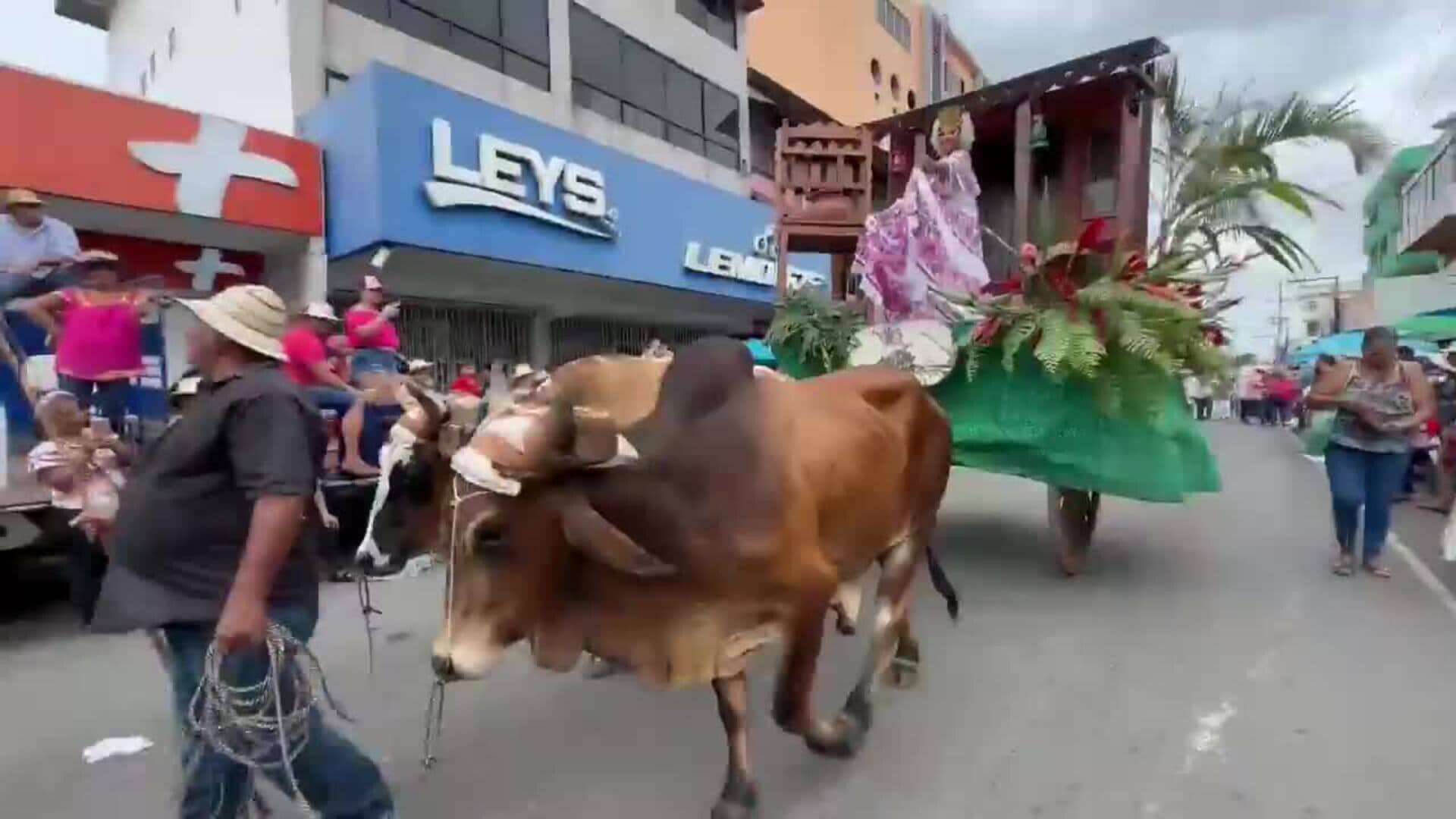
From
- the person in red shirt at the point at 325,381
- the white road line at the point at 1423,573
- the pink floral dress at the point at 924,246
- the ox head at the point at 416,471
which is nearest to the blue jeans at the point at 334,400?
the person in red shirt at the point at 325,381

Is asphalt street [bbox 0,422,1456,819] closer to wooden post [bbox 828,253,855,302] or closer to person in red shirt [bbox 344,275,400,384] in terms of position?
person in red shirt [bbox 344,275,400,384]

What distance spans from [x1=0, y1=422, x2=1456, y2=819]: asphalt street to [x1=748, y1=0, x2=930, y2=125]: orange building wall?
738 inches

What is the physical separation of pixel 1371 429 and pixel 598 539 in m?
5.13

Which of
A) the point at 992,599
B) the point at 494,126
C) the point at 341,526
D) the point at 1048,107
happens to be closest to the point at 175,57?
the point at 494,126

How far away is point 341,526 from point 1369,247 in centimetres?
4112

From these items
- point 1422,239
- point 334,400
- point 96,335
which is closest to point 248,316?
point 96,335

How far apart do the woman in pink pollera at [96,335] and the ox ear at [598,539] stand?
3.58m

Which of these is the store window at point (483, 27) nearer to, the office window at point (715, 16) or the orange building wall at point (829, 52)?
the office window at point (715, 16)

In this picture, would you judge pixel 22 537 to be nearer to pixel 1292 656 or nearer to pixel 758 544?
pixel 758 544

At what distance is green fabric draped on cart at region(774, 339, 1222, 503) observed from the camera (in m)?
4.89

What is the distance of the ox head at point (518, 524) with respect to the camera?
7.79 ft

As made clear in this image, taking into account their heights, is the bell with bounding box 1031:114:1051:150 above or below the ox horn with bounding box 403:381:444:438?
above

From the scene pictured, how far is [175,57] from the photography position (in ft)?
41.4

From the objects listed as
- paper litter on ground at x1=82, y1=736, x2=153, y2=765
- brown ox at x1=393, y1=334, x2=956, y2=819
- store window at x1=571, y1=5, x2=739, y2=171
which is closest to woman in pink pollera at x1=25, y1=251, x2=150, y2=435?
paper litter on ground at x1=82, y1=736, x2=153, y2=765
